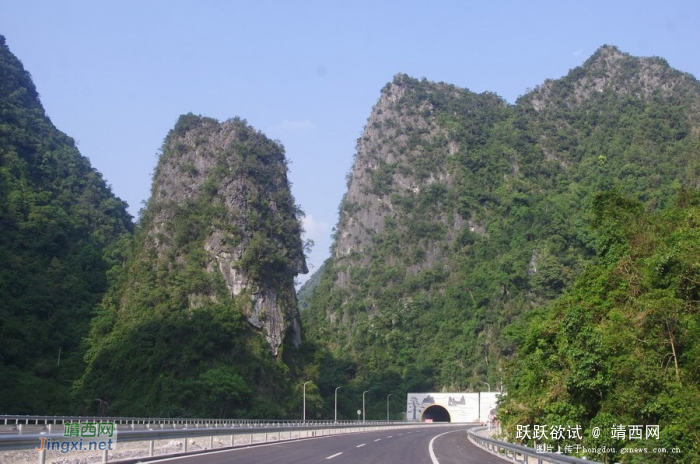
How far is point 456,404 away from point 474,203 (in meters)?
52.6

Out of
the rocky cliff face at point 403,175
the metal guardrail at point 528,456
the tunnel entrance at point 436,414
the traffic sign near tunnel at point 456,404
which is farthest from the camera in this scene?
the rocky cliff face at point 403,175

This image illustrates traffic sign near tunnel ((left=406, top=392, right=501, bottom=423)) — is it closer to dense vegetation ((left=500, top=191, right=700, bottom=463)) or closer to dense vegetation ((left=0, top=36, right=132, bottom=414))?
dense vegetation ((left=0, top=36, right=132, bottom=414))

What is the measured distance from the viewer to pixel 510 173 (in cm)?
14225

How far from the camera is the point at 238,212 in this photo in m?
90.4

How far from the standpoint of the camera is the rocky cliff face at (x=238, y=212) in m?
86.2

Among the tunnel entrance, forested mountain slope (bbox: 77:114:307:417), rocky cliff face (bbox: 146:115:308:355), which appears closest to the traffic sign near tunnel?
the tunnel entrance

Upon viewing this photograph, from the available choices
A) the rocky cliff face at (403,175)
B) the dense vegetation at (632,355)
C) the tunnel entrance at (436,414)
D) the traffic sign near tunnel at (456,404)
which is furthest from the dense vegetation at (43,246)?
the dense vegetation at (632,355)

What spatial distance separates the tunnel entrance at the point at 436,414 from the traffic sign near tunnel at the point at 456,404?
8.41ft

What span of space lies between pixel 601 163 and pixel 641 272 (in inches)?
4297

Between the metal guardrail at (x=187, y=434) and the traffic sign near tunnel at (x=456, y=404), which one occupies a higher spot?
the metal guardrail at (x=187, y=434)

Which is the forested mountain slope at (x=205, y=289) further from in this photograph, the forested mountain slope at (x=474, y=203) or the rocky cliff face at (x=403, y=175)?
the rocky cliff face at (x=403, y=175)

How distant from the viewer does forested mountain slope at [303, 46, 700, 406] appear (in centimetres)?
11162

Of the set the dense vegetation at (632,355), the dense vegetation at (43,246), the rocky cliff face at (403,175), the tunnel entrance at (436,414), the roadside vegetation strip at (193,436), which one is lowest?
the tunnel entrance at (436,414)

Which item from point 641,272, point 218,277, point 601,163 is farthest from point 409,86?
point 641,272
